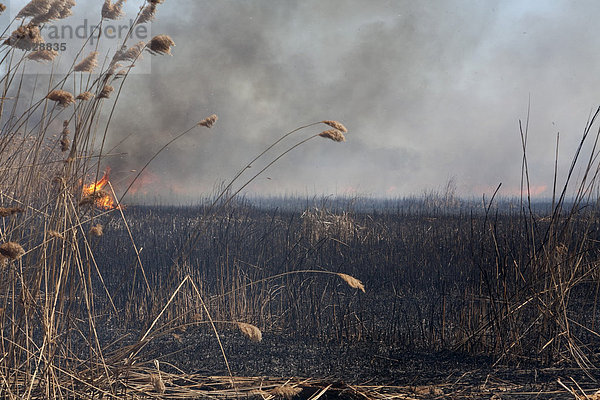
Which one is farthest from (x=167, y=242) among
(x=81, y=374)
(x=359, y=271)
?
(x=81, y=374)

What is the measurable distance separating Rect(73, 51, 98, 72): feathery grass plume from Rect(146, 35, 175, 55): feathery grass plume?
0.29 metres

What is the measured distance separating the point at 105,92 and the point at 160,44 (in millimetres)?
285

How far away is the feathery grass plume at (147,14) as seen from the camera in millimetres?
1982

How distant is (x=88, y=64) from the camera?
6.52 ft

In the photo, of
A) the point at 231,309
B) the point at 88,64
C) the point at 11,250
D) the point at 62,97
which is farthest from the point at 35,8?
the point at 231,309

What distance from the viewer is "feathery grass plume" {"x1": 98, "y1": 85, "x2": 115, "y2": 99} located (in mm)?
1895

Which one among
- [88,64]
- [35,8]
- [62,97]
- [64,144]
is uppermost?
[35,8]

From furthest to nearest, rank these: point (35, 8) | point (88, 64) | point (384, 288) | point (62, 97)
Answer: point (384, 288), point (88, 64), point (35, 8), point (62, 97)

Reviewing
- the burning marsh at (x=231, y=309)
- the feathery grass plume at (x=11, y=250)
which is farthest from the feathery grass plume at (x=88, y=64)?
the feathery grass plume at (x=11, y=250)

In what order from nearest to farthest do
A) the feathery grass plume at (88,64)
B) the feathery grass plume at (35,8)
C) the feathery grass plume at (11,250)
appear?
the feathery grass plume at (11,250) < the feathery grass plume at (35,8) < the feathery grass plume at (88,64)

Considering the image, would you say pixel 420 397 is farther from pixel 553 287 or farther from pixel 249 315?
pixel 249 315

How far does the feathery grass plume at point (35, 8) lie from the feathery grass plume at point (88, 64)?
0.21 metres

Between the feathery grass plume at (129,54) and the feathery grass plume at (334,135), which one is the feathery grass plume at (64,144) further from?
the feathery grass plume at (334,135)

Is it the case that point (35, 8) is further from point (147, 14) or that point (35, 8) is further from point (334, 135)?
point (334, 135)
